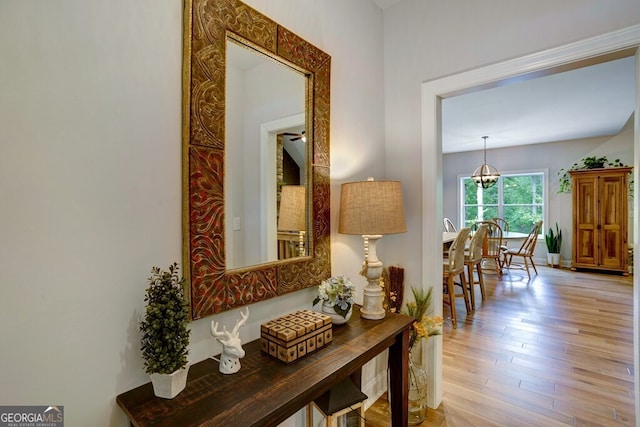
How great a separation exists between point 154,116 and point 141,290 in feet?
1.90

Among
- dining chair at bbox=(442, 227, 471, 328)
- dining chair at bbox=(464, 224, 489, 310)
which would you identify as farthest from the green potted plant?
dining chair at bbox=(464, 224, 489, 310)

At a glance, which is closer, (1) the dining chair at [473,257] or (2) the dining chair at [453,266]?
(2) the dining chair at [453,266]

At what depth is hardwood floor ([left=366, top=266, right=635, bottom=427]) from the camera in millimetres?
1926

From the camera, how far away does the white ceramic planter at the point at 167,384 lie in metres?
0.88

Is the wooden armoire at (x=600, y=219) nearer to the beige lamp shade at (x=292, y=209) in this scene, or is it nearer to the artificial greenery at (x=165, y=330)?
the beige lamp shade at (x=292, y=209)

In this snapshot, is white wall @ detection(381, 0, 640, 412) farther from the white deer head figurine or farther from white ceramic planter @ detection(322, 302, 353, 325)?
the white deer head figurine

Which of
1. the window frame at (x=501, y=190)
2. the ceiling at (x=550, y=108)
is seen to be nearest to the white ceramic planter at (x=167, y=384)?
the ceiling at (x=550, y=108)

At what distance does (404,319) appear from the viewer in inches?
61.4

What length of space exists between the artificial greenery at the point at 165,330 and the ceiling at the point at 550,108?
10.4 ft

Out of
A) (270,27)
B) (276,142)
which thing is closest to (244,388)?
(276,142)

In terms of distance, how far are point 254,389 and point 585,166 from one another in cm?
744

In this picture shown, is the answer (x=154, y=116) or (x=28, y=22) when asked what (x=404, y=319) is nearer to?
(x=154, y=116)

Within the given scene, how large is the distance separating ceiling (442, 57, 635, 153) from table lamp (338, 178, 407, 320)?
2091mm

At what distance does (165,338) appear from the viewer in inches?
34.2
